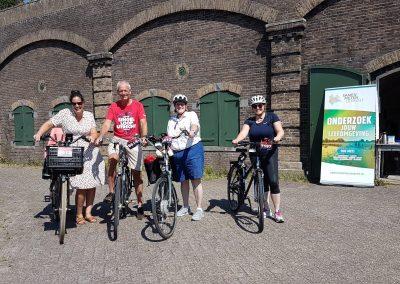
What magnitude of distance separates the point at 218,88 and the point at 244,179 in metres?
5.33

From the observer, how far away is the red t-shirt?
548 centimetres

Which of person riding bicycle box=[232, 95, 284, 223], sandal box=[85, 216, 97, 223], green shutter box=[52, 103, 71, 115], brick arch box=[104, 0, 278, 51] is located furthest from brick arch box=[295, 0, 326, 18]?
green shutter box=[52, 103, 71, 115]

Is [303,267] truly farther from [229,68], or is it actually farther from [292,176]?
[229,68]

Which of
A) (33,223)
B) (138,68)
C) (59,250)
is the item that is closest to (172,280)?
(59,250)

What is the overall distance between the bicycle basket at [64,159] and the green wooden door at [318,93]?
6.34 metres

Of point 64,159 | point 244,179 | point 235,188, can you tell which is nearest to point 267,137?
point 244,179

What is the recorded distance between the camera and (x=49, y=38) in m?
13.9

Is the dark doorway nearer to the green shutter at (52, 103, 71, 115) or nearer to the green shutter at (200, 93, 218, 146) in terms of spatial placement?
the green shutter at (200, 93, 218, 146)

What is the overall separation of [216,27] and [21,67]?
9.18 meters

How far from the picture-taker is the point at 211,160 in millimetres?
10969

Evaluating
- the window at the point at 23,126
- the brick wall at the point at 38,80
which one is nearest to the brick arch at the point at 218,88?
the brick wall at the point at 38,80

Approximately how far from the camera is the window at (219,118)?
10633 mm

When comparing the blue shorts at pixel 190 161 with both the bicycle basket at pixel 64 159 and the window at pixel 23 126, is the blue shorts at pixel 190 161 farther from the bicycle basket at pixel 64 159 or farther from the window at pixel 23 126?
the window at pixel 23 126

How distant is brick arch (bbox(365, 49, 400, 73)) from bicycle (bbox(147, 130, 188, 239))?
5.74 m
